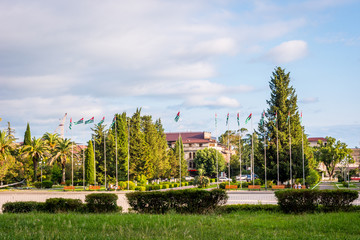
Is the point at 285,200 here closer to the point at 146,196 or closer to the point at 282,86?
the point at 146,196

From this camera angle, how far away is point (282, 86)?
59.1 meters

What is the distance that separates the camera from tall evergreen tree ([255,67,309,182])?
58.2 metres

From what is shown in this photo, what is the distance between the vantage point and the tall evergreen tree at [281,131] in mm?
58219

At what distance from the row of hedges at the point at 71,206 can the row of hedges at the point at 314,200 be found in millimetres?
7080

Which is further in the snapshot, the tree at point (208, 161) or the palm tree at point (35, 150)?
the tree at point (208, 161)

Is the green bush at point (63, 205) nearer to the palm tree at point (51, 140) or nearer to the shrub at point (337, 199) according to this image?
the shrub at point (337, 199)

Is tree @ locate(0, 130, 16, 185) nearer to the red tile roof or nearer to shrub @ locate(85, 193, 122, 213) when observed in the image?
shrub @ locate(85, 193, 122, 213)

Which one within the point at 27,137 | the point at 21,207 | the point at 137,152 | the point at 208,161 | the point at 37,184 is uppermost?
the point at 27,137

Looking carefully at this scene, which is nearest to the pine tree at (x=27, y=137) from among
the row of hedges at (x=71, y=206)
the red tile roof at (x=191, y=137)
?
the row of hedges at (x=71, y=206)

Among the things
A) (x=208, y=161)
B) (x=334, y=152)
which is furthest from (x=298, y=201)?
(x=208, y=161)

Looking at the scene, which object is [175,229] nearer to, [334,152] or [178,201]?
[178,201]

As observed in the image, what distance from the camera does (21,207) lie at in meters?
17.2

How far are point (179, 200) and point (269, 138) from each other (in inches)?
1740

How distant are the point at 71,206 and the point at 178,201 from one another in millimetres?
4492
